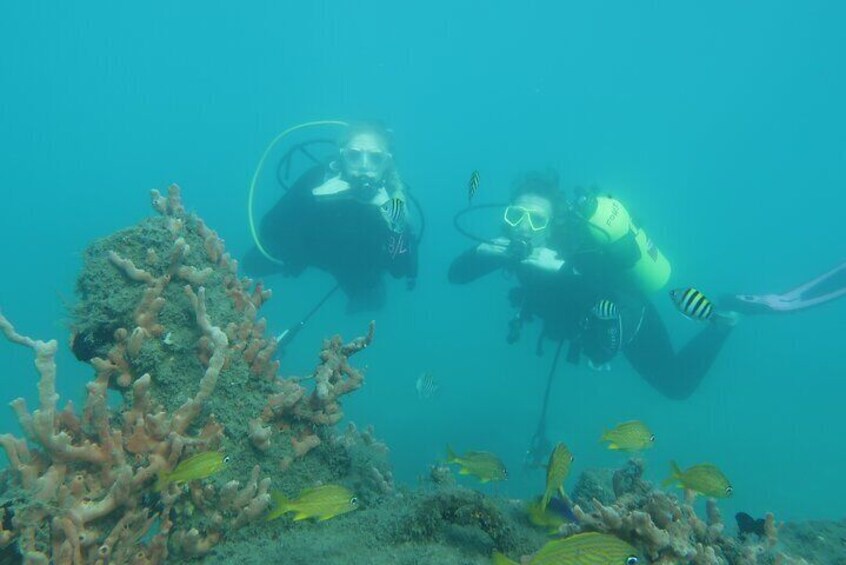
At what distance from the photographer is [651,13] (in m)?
77.9

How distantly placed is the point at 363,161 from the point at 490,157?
10078cm

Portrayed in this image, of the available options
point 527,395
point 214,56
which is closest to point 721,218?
point 527,395

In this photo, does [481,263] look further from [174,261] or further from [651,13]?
[651,13]

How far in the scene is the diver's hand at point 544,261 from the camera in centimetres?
886

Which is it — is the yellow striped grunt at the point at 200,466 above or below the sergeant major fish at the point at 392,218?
below

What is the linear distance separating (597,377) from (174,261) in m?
26.2

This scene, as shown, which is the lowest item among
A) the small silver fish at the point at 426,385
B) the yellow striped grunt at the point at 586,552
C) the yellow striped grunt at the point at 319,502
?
the yellow striped grunt at the point at 586,552

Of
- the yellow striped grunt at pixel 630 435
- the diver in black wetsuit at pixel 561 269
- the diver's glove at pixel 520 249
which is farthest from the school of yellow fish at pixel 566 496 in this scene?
the diver's glove at pixel 520 249

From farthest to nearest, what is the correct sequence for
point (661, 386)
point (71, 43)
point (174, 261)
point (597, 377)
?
point (71, 43), point (597, 377), point (661, 386), point (174, 261)

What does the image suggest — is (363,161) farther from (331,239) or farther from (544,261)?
(544,261)

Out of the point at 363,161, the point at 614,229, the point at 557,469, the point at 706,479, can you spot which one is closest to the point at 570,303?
the point at 614,229

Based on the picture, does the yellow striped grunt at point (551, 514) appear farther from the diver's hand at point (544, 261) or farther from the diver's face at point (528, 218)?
the diver's face at point (528, 218)

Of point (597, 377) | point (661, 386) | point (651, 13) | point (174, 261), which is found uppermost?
point (651, 13)

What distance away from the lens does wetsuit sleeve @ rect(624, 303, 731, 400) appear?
1147 cm
